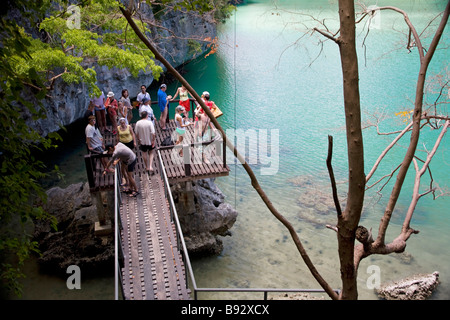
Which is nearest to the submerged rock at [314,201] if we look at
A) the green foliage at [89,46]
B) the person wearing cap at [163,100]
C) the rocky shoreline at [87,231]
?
the rocky shoreline at [87,231]

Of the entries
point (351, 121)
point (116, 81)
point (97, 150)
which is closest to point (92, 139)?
point (97, 150)

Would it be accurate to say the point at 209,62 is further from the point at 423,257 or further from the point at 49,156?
the point at 423,257

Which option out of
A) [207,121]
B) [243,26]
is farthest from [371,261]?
[243,26]

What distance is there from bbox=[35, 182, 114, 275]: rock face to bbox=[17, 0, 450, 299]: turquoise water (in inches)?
25.2

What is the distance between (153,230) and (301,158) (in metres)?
9.34

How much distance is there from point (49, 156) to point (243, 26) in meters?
19.7

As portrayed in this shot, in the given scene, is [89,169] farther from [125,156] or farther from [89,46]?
[89,46]

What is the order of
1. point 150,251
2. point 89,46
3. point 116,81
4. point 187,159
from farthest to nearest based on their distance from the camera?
point 116,81 < point 89,46 < point 187,159 < point 150,251

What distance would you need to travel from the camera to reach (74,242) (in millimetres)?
10758

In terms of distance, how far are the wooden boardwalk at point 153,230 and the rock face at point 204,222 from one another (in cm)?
117

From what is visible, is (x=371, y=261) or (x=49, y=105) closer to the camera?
(x=371, y=261)

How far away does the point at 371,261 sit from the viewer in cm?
1148

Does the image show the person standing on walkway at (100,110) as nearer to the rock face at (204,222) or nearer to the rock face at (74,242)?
the rock face at (74,242)

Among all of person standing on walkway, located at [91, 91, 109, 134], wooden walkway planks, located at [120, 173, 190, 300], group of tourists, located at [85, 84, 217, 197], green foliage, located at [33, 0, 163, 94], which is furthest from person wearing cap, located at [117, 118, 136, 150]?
person standing on walkway, located at [91, 91, 109, 134]
